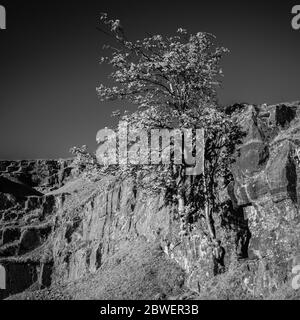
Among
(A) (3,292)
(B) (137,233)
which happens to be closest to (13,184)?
(A) (3,292)

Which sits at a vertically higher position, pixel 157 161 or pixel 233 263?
pixel 157 161

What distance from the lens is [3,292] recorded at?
233 feet

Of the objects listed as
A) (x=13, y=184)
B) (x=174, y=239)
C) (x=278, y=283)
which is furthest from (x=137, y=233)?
(x=13, y=184)

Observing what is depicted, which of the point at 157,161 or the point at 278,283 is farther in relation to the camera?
the point at 157,161

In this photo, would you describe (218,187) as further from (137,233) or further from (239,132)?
(137,233)

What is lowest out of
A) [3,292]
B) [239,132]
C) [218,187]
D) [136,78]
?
[3,292]

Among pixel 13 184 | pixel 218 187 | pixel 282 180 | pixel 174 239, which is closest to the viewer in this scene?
pixel 282 180

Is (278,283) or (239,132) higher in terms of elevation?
(239,132)

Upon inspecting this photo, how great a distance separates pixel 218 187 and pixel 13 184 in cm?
11483

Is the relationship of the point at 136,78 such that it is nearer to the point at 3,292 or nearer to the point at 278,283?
the point at 278,283

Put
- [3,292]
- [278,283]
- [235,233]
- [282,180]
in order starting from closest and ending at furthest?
1. [278,283]
2. [282,180]
3. [235,233]
4. [3,292]

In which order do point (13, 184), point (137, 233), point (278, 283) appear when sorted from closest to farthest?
point (278, 283) → point (137, 233) → point (13, 184)

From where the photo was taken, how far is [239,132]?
25.9 meters

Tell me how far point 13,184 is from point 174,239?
367ft
